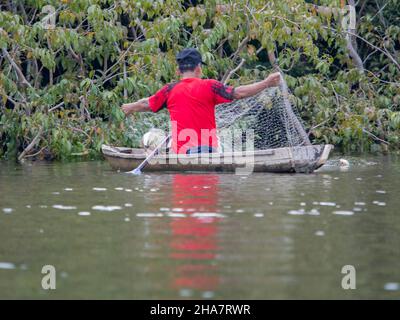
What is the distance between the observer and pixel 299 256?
23.6ft

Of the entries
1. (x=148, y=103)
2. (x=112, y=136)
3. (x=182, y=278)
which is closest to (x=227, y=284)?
(x=182, y=278)

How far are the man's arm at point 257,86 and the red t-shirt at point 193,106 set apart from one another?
3.9 inches

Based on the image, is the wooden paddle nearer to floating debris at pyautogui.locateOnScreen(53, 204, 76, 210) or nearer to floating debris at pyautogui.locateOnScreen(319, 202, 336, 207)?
floating debris at pyautogui.locateOnScreen(53, 204, 76, 210)

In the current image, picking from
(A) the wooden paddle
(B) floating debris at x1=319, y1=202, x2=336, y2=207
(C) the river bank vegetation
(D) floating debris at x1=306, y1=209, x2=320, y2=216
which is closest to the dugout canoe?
(A) the wooden paddle

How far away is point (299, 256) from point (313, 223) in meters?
1.57

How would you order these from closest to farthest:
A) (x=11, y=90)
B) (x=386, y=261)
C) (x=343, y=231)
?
(x=386, y=261) → (x=343, y=231) → (x=11, y=90)

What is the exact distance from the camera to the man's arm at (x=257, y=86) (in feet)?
42.7

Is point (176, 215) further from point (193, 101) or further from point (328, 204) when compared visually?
point (193, 101)

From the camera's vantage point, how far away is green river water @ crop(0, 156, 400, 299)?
634 centimetres

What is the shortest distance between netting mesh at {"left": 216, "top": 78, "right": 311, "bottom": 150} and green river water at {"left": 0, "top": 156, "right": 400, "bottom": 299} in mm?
3211

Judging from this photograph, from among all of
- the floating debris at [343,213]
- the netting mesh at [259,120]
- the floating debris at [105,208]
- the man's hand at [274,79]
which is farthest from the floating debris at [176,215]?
the netting mesh at [259,120]

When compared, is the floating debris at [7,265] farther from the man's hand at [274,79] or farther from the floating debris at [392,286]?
the man's hand at [274,79]

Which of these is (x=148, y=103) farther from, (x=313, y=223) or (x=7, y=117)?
(x=313, y=223)

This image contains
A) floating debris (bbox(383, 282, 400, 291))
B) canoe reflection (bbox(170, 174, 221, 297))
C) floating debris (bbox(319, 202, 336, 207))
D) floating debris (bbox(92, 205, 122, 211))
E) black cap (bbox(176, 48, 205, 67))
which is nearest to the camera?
floating debris (bbox(383, 282, 400, 291))
